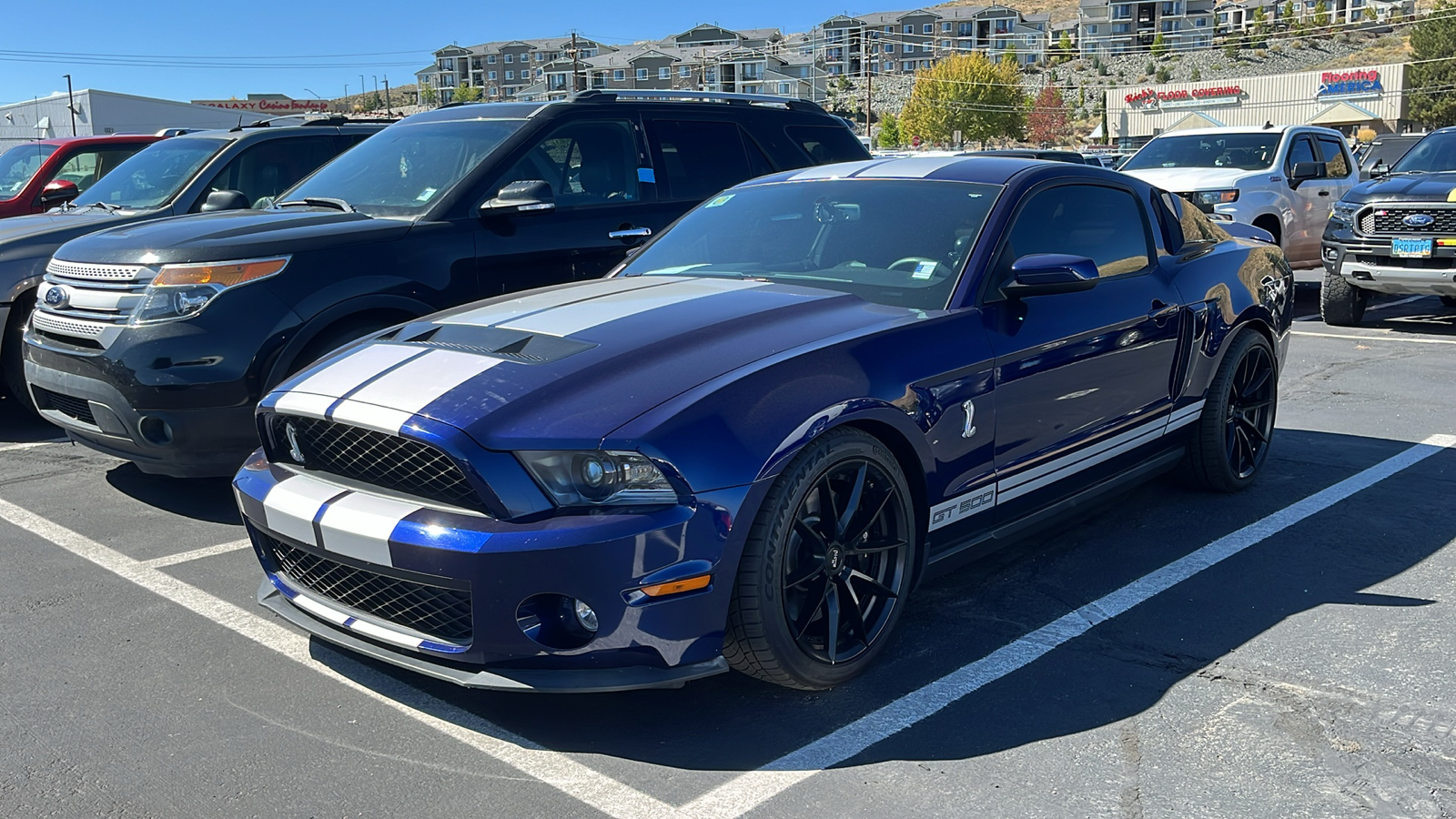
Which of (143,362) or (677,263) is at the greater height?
(677,263)

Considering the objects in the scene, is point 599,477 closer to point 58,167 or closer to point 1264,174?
point 58,167

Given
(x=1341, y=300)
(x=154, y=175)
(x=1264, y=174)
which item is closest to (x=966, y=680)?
(x=154, y=175)

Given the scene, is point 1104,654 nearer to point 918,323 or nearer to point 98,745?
point 918,323

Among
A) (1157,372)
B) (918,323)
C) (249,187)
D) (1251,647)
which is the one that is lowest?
(1251,647)

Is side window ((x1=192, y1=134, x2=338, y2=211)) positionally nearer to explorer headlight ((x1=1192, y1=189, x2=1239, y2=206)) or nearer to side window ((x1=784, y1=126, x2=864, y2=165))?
side window ((x1=784, y1=126, x2=864, y2=165))

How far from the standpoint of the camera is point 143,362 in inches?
196

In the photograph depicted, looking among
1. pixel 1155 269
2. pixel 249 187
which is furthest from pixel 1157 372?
pixel 249 187

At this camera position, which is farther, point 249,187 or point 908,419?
point 249,187

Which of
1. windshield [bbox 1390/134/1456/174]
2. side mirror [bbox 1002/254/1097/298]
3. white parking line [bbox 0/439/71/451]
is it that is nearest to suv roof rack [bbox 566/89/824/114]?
side mirror [bbox 1002/254/1097/298]

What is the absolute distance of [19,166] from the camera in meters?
11.4

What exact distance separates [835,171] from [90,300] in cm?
335

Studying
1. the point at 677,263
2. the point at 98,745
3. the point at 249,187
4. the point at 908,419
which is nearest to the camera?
the point at 98,745

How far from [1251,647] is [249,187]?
7441 millimetres

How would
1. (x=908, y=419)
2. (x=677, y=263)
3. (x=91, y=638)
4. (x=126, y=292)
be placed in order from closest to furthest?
(x=908, y=419) < (x=91, y=638) < (x=677, y=263) < (x=126, y=292)
